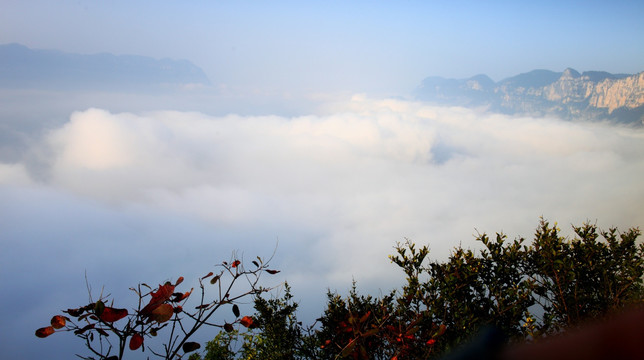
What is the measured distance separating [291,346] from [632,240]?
9559mm

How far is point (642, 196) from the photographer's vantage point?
7470 inches

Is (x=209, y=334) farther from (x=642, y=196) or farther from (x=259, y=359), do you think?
(x=642, y=196)

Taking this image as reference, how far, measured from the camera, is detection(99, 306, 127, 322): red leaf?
3.07 metres

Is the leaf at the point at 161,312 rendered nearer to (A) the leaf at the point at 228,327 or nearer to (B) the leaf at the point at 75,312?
(B) the leaf at the point at 75,312


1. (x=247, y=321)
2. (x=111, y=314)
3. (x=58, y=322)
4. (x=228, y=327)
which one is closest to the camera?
(x=111, y=314)

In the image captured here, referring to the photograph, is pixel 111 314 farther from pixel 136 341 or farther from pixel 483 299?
pixel 483 299

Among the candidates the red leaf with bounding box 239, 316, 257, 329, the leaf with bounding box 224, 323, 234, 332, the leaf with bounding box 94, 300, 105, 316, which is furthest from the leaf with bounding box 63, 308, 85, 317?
the red leaf with bounding box 239, 316, 257, 329

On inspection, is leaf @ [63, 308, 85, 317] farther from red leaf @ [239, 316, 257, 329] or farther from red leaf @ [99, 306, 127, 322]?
red leaf @ [239, 316, 257, 329]

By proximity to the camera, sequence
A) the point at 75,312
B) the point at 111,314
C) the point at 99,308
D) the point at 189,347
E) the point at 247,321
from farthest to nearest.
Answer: the point at 247,321 → the point at 189,347 → the point at 75,312 → the point at 111,314 → the point at 99,308

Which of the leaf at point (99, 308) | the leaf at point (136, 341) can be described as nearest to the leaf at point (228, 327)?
the leaf at point (136, 341)

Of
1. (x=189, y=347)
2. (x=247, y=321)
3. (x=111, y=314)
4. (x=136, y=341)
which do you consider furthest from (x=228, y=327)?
(x=111, y=314)

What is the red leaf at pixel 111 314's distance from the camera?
307 cm

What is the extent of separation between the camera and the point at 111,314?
310 centimetres

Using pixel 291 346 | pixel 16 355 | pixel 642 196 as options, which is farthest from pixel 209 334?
→ pixel 642 196
